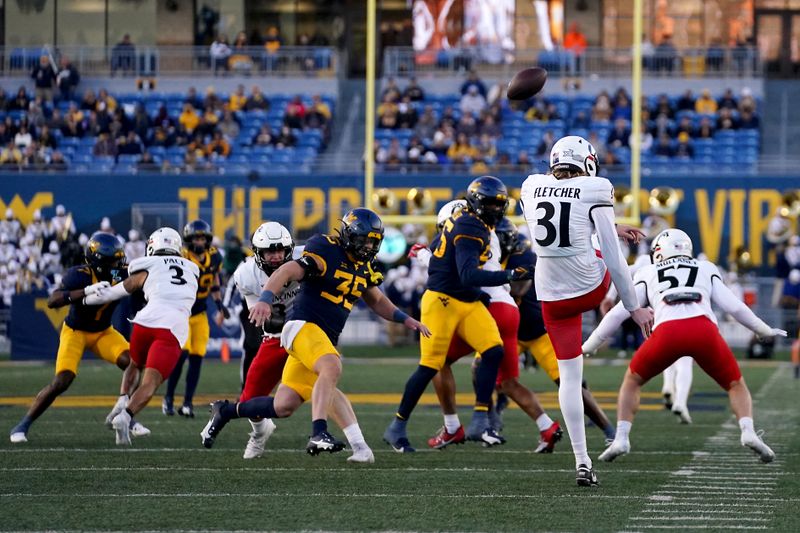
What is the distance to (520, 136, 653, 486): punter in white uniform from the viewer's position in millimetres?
7547

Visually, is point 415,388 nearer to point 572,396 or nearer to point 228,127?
point 572,396

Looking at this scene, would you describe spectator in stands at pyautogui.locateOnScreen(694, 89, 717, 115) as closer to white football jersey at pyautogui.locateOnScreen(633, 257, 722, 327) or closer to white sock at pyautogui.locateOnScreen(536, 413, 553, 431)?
white sock at pyautogui.locateOnScreen(536, 413, 553, 431)

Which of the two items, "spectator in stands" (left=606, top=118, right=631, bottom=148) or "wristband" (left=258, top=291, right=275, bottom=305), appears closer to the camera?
"wristband" (left=258, top=291, right=275, bottom=305)

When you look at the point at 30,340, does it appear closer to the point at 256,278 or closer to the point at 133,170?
the point at 133,170

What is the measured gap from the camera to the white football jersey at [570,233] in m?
7.54

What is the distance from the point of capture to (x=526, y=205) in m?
7.81

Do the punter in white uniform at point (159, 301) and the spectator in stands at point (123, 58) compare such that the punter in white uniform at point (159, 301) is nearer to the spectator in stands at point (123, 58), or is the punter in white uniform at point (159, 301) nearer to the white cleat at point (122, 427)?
the white cleat at point (122, 427)

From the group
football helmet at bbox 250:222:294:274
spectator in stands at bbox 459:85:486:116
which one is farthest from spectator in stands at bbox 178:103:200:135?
football helmet at bbox 250:222:294:274

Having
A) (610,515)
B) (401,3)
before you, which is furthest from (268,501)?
(401,3)

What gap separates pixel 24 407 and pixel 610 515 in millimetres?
7656

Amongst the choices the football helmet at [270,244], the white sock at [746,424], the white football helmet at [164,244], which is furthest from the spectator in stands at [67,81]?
the white sock at [746,424]

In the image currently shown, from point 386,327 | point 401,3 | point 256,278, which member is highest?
point 401,3

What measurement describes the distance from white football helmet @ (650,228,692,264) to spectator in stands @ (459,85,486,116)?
60.8 feet

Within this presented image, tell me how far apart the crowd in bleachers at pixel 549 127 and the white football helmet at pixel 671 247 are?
16766 mm
